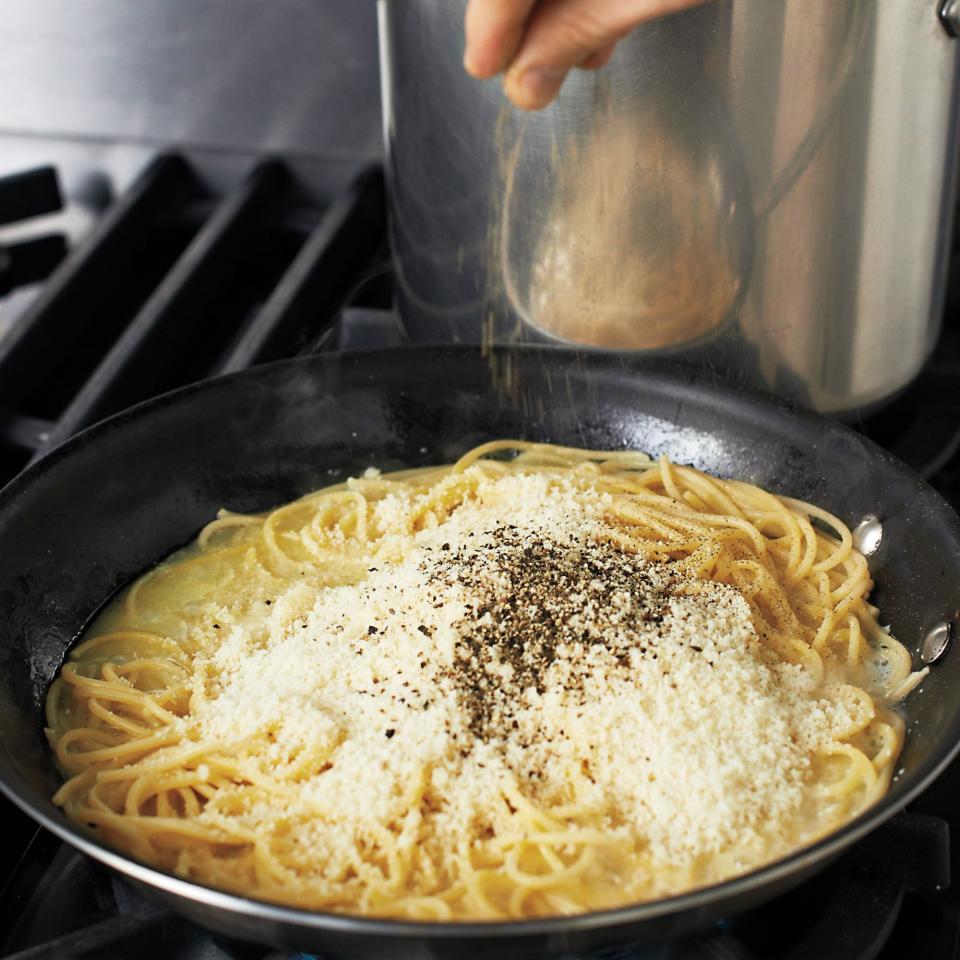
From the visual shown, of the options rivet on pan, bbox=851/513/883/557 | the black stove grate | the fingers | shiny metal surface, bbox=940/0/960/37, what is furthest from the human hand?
the black stove grate

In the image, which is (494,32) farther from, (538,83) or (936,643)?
(936,643)

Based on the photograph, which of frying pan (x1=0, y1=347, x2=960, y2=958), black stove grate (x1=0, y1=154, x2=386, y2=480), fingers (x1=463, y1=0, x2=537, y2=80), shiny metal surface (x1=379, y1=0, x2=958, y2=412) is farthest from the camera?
black stove grate (x1=0, y1=154, x2=386, y2=480)

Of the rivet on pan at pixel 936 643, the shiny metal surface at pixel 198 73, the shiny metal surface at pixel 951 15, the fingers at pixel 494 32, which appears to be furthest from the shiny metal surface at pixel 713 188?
the shiny metal surface at pixel 198 73

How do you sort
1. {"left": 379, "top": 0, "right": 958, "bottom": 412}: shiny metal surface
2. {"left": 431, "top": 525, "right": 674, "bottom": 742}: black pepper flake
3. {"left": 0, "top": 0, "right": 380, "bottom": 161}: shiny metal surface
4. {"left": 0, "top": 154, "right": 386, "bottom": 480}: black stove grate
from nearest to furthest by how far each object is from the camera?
{"left": 431, "top": 525, "right": 674, "bottom": 742}: black pepper flake, {"left": 379, "top": 0, "right": 958, "bottom": 412}: shiny metal surface, {"left": 0, "top": 154, "right": 386, "bottom": 480}: black stove grate, {"left": 0, "top": 0, "right": 380, "bottom": 161}: shiny metal surface

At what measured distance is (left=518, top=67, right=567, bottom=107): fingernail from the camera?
1.35m

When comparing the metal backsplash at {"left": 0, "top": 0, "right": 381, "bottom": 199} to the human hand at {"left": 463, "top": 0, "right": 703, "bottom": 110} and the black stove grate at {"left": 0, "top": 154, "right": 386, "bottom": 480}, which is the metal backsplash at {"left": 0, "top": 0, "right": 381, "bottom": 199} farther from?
the human hand at {"left": 463, "top": 0, "right": 703, "bottom": 110}

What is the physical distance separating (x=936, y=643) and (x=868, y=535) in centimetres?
25

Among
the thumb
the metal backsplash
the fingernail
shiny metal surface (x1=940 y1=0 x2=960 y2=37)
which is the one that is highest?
the thumb

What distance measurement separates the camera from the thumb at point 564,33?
1.32 meters

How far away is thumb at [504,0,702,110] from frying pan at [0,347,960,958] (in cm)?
63

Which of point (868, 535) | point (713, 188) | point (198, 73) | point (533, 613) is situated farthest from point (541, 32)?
point (198, 73)

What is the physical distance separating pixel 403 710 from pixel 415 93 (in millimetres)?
969

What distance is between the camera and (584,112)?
5.65 ft

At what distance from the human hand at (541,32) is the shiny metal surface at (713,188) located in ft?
1.10
